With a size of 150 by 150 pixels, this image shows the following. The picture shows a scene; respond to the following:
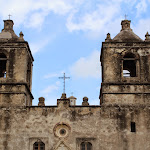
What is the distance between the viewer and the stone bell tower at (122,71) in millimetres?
22969

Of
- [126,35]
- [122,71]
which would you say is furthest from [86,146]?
[126,35]

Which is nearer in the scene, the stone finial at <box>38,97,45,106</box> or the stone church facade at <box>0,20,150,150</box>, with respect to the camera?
the stone church facade at <box>0,20,150,150</box>

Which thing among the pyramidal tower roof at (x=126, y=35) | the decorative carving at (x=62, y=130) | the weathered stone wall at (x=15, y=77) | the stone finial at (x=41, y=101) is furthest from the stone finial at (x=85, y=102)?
the pyramidal tower roof at (x=126, y=35)

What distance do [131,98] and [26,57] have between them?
7.66 meters

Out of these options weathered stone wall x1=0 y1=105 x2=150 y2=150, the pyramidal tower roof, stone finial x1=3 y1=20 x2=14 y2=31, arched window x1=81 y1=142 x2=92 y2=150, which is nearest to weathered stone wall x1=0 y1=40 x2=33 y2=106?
weathered stone wall x1=0 y1=105 x2=150 y2=150

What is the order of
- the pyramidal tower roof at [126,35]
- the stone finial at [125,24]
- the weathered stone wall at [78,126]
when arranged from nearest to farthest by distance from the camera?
the weathered stone wall at [78,126] < the pyramidal tower roof at [126,35] < the stone finial at [125,24]

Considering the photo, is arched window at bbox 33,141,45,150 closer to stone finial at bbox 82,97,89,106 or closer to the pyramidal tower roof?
stone finial at bbox 82,97,89,106

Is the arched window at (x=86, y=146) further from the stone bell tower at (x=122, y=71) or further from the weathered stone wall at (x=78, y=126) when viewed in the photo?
the stone bell tower at (x=122, y=71)

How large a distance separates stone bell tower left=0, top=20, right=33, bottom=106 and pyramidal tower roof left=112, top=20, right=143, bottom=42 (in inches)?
252

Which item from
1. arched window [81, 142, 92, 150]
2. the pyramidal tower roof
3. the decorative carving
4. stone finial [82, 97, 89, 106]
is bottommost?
arched window [81, 142, 92, 150]

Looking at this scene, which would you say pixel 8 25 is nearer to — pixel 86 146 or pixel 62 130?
pixel 62 130

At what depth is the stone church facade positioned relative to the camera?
2178cm

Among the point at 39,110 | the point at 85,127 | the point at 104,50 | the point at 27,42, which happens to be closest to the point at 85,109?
the point at 85,127

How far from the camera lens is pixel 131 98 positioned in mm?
22953
